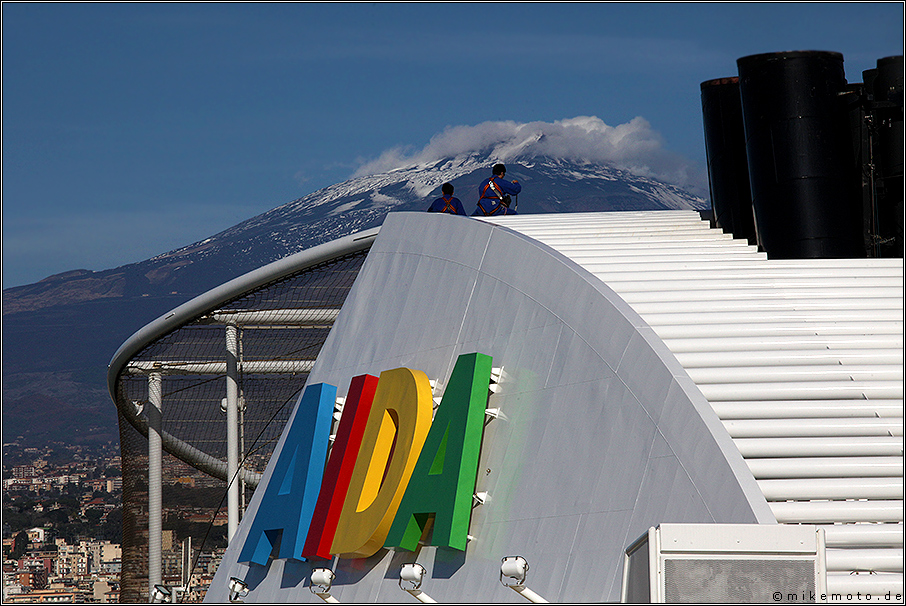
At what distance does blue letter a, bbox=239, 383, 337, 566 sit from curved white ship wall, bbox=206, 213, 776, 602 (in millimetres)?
369

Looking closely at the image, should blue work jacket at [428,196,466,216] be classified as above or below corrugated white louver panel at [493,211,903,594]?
above

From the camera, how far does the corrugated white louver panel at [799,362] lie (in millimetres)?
8242

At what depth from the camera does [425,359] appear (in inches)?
520

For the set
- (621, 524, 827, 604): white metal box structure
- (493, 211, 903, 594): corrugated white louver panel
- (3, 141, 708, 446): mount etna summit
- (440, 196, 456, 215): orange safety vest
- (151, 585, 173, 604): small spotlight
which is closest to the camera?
(621, 524, 827, 604): white metal box structure

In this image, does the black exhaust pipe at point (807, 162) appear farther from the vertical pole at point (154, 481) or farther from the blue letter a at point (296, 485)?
the vertical pole at point (154, 481)

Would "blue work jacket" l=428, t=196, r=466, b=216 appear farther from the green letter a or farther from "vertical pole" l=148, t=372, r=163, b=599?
"vertical pole" l=148, t=372, r=163, b=599

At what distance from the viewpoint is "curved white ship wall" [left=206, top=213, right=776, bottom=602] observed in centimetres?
848

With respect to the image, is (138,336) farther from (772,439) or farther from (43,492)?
(43,492)

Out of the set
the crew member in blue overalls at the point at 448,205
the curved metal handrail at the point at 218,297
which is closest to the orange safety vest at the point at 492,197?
the crew member in blue overalls at the point at 448,205

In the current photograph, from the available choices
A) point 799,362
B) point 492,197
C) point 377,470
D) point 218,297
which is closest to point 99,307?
point 218,297

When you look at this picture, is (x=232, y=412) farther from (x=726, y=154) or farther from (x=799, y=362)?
(x=799, y=362)

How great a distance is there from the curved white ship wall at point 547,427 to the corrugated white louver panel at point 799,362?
2.20 ft

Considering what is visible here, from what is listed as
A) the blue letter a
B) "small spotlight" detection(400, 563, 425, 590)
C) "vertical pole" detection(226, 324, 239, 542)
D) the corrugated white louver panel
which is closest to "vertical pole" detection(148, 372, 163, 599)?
"vertical pole" detection(226, 324, 239, 542)

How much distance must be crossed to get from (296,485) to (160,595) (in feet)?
6.65
